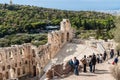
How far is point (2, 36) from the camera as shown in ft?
295

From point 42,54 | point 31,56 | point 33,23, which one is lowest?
point 31,56

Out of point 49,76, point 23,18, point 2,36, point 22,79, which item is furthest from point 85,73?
point 23,18

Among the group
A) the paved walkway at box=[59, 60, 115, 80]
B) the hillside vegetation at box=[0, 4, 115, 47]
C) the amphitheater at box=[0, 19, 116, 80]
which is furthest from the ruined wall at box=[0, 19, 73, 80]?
the hillside vegetation at box=[0, 4, 115, 47]

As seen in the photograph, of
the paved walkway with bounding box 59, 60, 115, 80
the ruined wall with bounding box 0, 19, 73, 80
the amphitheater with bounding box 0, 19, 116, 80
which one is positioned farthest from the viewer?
the ruined wall with bounding box 0, 19, 73, 80

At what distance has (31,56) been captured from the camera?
4441cm

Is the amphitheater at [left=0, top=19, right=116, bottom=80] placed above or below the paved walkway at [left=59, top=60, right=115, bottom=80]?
below

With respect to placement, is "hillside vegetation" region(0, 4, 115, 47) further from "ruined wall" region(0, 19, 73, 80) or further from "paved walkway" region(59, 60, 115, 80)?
"paved walkway" region(59, 60, 115, 80)

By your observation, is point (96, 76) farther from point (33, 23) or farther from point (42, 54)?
point (33, 23)

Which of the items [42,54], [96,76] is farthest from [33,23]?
[96,76]

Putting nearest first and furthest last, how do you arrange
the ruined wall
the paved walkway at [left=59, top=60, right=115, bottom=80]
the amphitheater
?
the paved walkway at [left=59, top=60, right=115, bottom=80]
the amphitheater
the ruined wall

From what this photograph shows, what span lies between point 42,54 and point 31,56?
1.72 m

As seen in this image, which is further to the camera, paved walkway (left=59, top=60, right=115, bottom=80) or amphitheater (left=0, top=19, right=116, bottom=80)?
amphitheater (left=0, top=19, right=116, bottom=80)

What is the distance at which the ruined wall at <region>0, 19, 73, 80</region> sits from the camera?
41.6m

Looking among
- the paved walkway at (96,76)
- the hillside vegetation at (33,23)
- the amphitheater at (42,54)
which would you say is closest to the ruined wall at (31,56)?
the amphitheater at (42,54)
